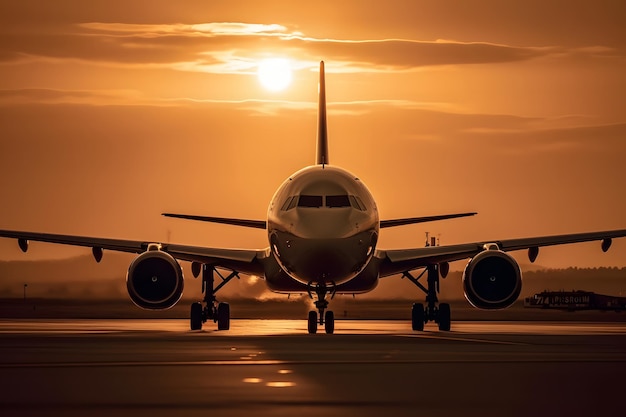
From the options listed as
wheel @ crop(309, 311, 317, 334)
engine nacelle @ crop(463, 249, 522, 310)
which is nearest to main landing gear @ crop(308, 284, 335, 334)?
wheel @ crop(309, 311, 317, 334)

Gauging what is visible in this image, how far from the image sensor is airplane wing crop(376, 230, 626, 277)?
1703 inches

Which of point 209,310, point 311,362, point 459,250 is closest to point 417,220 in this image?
point 459,250

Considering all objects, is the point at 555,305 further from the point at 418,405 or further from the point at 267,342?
the point at 418,405

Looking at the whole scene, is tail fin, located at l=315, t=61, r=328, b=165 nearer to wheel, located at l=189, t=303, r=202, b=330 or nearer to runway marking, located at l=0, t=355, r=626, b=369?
wheel, located at l=189, t=303, r=202, b=330

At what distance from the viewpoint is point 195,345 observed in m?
29.8

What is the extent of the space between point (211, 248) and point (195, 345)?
47.9 ft

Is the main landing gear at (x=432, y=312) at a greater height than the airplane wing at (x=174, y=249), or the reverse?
the airplane wing at (x=174, y=249)

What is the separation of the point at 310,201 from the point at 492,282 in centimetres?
689

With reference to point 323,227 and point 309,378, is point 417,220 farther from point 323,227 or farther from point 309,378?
point 309,378

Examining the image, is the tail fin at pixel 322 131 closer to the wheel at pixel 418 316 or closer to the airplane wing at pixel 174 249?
the airplane wing at pixel 174 249

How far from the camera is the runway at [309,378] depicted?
1509 cm

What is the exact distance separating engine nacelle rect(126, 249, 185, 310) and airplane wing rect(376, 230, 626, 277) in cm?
697

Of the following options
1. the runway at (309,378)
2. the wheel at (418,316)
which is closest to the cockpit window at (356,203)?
the wheel at (418,316)

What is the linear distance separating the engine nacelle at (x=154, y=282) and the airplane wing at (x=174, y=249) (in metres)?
2.10
